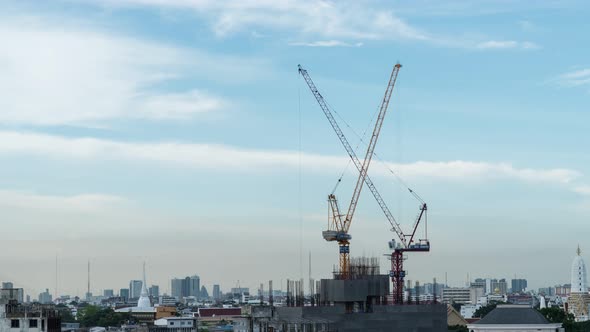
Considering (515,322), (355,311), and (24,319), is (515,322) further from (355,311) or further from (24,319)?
(24,319)

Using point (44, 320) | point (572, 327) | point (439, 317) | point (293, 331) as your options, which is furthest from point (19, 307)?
point (572, 327)

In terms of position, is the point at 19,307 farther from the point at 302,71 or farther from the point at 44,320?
the point at 302,71

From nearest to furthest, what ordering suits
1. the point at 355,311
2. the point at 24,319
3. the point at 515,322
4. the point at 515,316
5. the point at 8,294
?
the point at 24,319 → the point at 8,294 → the point at 355,311 → the point at 515,322 → the point at 515,316

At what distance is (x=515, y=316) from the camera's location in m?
155

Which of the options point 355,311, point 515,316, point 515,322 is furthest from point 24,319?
point 515,316

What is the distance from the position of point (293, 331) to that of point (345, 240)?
127 ft

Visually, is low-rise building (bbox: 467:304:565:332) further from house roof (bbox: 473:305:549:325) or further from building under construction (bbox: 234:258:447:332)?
building under construction (bbox: 234:258:447:332)

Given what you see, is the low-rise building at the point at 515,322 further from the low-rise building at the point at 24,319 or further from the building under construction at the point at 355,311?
the low-rise building at the point at 24,319

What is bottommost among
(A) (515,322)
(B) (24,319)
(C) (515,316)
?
(A) (515,322)

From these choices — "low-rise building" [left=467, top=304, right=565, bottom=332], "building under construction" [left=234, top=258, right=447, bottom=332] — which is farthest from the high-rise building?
"low-rise building" [left=467, top=304, right=565, bottom=332]

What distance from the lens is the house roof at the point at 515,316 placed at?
153875mm

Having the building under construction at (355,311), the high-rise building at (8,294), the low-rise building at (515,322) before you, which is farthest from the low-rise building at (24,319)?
the low-rise building at (515,322)

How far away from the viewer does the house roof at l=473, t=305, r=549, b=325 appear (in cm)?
15388

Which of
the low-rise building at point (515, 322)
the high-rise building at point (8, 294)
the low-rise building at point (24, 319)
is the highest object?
the high-rise building at point (8, 294)
